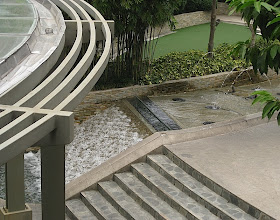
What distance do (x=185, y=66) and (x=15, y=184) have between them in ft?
28.1

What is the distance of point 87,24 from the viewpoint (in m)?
7.85

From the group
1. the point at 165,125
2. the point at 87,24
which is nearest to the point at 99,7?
the point at 165,125

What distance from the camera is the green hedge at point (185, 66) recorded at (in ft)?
48.2

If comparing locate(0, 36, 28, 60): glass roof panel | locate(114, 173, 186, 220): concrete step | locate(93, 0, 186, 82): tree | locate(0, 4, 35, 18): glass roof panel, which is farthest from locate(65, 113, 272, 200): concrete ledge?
locate(93, 0, 186, 82): tree

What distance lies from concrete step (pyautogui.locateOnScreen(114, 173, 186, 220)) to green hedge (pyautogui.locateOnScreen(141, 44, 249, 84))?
555cm

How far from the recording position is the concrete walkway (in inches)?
318

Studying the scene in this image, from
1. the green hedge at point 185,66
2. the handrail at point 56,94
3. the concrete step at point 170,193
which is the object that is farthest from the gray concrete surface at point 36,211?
the green hedge at point 185,66

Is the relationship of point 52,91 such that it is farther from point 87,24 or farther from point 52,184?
point 87,24

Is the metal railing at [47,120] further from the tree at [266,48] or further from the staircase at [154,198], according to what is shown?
the tree at [266,48]

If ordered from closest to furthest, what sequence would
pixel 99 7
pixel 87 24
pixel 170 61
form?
pixel 87 24, pixel 99 7, pixel 170 61

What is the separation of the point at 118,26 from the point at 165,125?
9.49ft

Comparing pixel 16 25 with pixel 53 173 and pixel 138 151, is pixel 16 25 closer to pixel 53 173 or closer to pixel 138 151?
pixel 53 173

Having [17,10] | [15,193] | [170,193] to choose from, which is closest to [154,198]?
[170,193]

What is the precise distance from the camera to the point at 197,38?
20844mm
